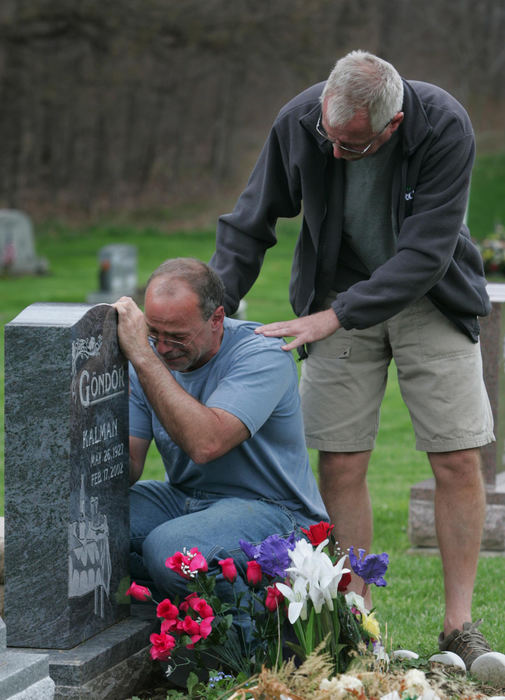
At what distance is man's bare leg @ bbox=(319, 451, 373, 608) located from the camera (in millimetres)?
3859

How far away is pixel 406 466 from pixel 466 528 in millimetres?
3553

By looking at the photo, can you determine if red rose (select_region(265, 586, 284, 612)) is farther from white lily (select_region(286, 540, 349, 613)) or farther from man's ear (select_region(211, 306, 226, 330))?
man's ear (select_region(211, 306, 226, 330))

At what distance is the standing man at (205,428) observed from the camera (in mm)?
3207

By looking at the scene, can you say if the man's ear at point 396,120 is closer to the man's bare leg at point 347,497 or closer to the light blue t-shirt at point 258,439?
the light blue t-shirt at point 258,439

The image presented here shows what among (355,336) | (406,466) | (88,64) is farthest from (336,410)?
(88,64)

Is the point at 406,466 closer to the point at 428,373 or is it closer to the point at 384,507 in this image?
the point at 384,507

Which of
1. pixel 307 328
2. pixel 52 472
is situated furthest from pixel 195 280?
pixel 52 472

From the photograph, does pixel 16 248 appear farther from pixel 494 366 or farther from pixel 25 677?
pixel 25 677

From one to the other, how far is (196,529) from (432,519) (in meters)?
2.32

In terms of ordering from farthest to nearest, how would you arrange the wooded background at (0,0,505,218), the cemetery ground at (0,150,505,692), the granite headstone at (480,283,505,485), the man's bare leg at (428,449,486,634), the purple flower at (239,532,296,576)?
the wooded background at (0,0,505,218)
the granite headstone at (480,283,505,485)
the cemetery ground at (0,150,505,692)
the man's bare leg at (428,449,486,634)
the purple flower at (239,532,296,576)

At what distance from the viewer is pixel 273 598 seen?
114 inches

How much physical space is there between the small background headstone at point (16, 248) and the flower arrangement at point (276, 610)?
1391cm

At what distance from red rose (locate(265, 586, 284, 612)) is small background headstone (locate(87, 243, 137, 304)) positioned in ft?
36.8

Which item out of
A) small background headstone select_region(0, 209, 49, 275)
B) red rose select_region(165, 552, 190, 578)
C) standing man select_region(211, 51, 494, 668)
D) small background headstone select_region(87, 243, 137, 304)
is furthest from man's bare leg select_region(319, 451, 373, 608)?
small background headstone select_region(0, 209, 49, 275)
